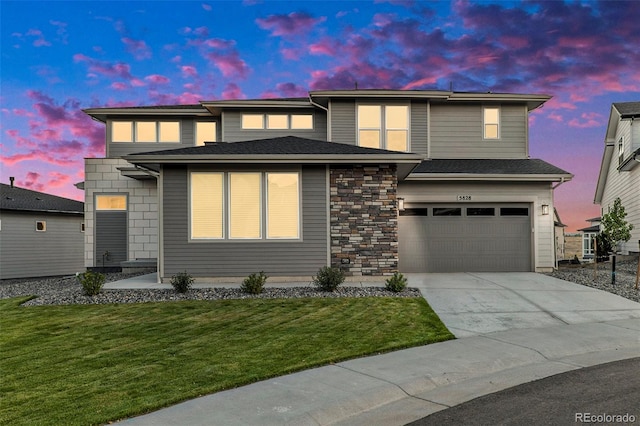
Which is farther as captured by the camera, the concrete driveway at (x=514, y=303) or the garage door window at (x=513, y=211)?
the garage door window at (x=513, y=211)

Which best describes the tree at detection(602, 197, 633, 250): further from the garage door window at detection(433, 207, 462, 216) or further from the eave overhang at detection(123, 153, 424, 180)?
the eave overhang at detection(123, 153, 424, 180)

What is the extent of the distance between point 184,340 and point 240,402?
297 centimetres

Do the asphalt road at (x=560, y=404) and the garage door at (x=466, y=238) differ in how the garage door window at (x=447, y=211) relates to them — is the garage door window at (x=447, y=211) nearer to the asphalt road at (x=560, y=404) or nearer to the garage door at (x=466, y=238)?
the garage door at (x=466, y=238)

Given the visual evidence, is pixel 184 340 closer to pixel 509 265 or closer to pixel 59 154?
pixel 509 265

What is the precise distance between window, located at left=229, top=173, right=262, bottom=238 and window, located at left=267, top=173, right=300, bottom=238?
358 millimetres

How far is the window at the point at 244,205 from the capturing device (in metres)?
13.6

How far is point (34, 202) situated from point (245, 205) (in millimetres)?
17549

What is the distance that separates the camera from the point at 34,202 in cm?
2495

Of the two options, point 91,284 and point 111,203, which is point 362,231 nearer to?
point 91,284

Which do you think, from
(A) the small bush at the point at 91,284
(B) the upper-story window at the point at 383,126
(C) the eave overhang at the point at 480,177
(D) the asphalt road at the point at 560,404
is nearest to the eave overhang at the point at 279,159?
(C) the eave overhang at the point at 480,177

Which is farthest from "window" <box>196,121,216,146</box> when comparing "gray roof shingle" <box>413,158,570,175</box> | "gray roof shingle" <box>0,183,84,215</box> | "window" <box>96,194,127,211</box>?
"gray roof shingle" <box>0,183,84,215</box>

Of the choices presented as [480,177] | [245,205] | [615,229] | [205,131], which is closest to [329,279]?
[245,205]

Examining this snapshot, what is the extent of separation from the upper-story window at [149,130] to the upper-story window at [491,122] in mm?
13529

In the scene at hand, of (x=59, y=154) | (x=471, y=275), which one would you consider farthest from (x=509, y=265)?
(x=59, y=154)
